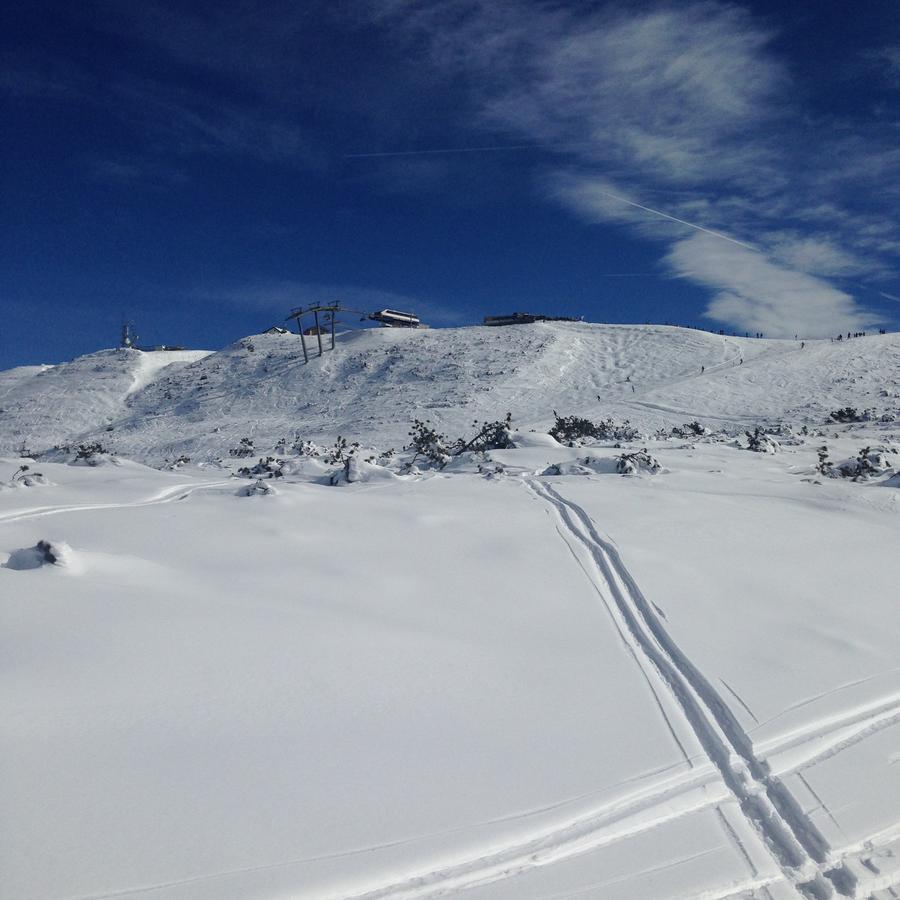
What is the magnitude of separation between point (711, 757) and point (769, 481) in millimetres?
7494

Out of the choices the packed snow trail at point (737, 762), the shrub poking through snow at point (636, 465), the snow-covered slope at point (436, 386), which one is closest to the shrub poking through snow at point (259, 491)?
the packed snow trail at point (737, 762)

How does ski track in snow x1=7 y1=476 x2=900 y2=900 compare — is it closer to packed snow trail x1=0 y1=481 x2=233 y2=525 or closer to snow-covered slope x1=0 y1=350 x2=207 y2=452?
packed snow trail x1=0 y1=481 x2=233 y2=525

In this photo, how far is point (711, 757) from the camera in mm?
3367

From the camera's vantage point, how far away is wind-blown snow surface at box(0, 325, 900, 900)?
2.58m

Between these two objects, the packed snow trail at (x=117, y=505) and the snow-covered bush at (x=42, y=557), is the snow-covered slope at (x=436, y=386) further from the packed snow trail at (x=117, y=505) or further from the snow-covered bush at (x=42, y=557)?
the snow-covered bush at (x=42, y=557)

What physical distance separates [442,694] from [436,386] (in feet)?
113

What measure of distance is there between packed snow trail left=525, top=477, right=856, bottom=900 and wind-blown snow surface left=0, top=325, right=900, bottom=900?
0.02 m

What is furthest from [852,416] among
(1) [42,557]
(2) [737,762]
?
(1) [42,557]

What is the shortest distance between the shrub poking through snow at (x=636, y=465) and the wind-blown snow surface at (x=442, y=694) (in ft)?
6.18

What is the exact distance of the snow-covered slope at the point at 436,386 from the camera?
30375mm

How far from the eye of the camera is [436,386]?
37.7 m

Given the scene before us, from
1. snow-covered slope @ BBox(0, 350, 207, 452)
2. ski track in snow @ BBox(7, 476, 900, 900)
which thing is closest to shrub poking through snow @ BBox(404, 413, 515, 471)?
ski track in snow @ BBox(7, 476, 900, 900)

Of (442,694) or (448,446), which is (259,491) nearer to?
(442,694)

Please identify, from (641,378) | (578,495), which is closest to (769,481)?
(578,495)
